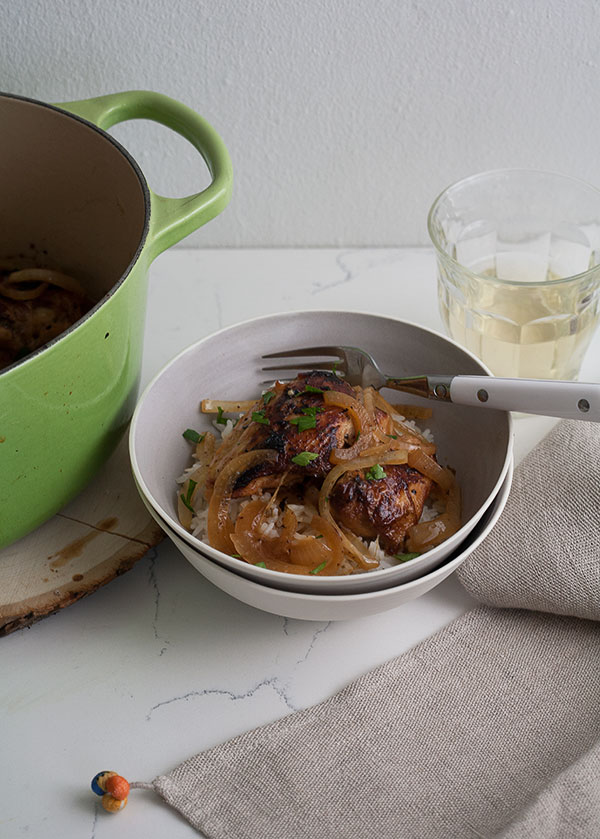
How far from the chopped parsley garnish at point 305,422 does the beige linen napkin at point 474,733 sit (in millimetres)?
321

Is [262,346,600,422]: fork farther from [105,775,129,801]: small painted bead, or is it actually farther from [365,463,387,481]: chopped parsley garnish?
[105,775,129,801]: small painted bead

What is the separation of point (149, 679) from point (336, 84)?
1.23 m

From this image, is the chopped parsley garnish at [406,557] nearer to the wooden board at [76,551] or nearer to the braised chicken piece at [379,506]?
the braised chicken piece at [379,506]

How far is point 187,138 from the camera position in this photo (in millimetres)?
1461

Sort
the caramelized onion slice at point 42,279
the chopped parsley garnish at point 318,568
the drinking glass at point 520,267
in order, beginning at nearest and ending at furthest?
the chopped parsley garnish at point 318,568 → the drinking glass at point 520,267 → the caramelized onion slice at point 42,279

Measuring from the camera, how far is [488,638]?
4.30 feet

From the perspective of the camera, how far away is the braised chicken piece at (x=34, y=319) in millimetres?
1578

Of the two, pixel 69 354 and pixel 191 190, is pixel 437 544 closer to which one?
pixel 69 354

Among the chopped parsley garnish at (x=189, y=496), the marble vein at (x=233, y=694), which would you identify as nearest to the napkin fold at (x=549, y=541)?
the marble vein at (x=233, y=694)

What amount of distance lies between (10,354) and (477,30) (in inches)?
43.2

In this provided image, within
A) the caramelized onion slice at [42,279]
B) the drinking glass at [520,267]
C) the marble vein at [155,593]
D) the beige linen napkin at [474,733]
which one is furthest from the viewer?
the caramelized onion slice at [42,279]

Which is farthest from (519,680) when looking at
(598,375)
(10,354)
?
(10,354)

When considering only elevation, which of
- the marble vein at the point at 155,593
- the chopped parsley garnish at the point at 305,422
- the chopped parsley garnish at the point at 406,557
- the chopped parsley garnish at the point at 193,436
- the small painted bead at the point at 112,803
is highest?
the chopped parsley garnish at the point at 305,422

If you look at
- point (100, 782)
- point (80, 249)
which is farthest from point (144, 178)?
point (100, 782)
